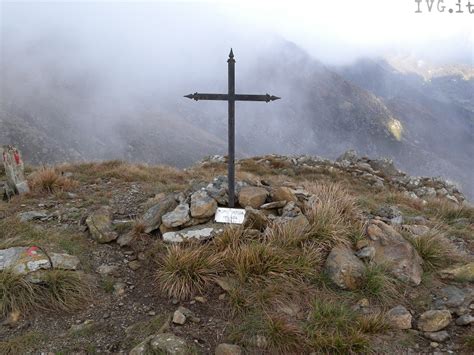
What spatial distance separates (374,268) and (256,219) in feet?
6.51

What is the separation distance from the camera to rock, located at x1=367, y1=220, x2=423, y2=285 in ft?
17.5

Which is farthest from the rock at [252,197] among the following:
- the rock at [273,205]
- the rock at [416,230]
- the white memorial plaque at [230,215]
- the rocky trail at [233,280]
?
the rock at [416,230]

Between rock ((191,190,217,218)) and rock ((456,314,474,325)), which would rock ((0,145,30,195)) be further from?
rock ((456,314,474,325))

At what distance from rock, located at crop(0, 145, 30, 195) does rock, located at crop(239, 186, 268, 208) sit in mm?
5631

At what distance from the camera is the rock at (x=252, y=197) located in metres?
6.69

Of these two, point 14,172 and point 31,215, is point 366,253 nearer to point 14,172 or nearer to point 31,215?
point 31,215

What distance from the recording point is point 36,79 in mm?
76562

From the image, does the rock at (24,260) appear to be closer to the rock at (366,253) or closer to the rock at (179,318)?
the rock at (179,318)

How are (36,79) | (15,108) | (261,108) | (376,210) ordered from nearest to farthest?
(376,210) → (15,108) → (36,79) → (261,108)

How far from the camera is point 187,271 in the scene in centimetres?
510

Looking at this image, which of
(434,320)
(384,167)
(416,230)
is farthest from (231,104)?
(384,167)

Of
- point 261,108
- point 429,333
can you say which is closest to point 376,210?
point 429,333

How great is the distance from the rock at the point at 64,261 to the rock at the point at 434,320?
4849 mm

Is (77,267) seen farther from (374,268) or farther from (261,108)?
(261,108)
